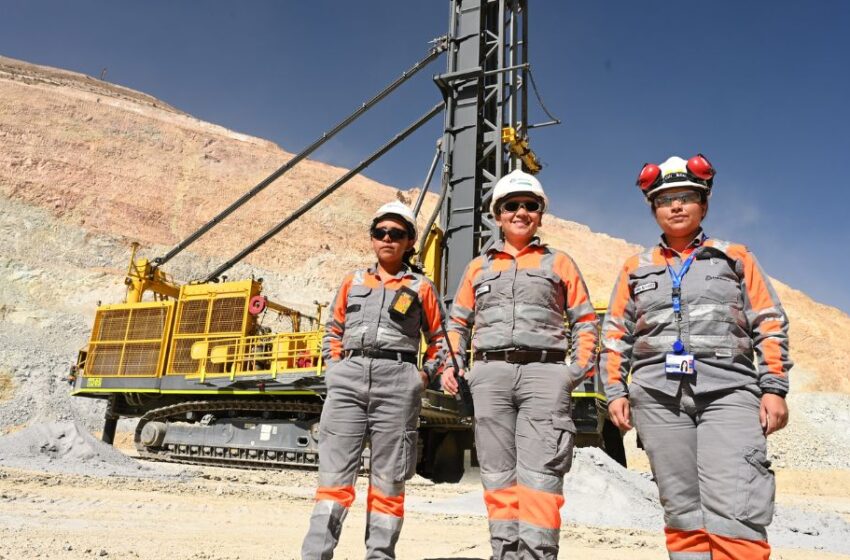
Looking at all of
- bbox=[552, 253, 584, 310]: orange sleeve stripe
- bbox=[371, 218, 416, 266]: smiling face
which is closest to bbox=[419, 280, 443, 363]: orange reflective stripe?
bbox=[371, 218, 416, 266]: smiling face

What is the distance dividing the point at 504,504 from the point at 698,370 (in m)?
1.05

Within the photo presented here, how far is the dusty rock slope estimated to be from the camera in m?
31.3

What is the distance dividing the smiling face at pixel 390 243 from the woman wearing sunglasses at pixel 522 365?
1.43 feet

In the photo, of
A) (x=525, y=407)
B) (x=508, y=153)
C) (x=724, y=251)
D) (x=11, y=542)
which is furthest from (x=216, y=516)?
(x=508, y=153)

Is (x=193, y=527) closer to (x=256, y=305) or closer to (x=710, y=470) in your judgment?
(x=710, y=470)

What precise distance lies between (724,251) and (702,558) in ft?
4.11

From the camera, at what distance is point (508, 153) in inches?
418

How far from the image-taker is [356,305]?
134 inches

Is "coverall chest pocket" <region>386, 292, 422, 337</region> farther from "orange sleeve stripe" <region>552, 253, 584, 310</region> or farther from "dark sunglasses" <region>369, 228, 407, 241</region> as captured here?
"orange sleeve stripe" <region>552, 253, 584, 310</region>

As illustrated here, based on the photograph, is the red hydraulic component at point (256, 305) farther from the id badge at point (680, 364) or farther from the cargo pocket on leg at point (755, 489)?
the cargo pocket on leg at point (755, 489)

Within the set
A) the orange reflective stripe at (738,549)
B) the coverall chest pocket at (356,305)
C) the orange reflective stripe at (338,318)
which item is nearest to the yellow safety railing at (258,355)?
the orange reflective stripe at (338,318)

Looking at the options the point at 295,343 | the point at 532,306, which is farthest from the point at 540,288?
the point at 295,343

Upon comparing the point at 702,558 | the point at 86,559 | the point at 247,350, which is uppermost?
the point at 247,350

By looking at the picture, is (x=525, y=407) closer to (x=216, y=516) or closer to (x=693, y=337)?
(x=693, y=337)
